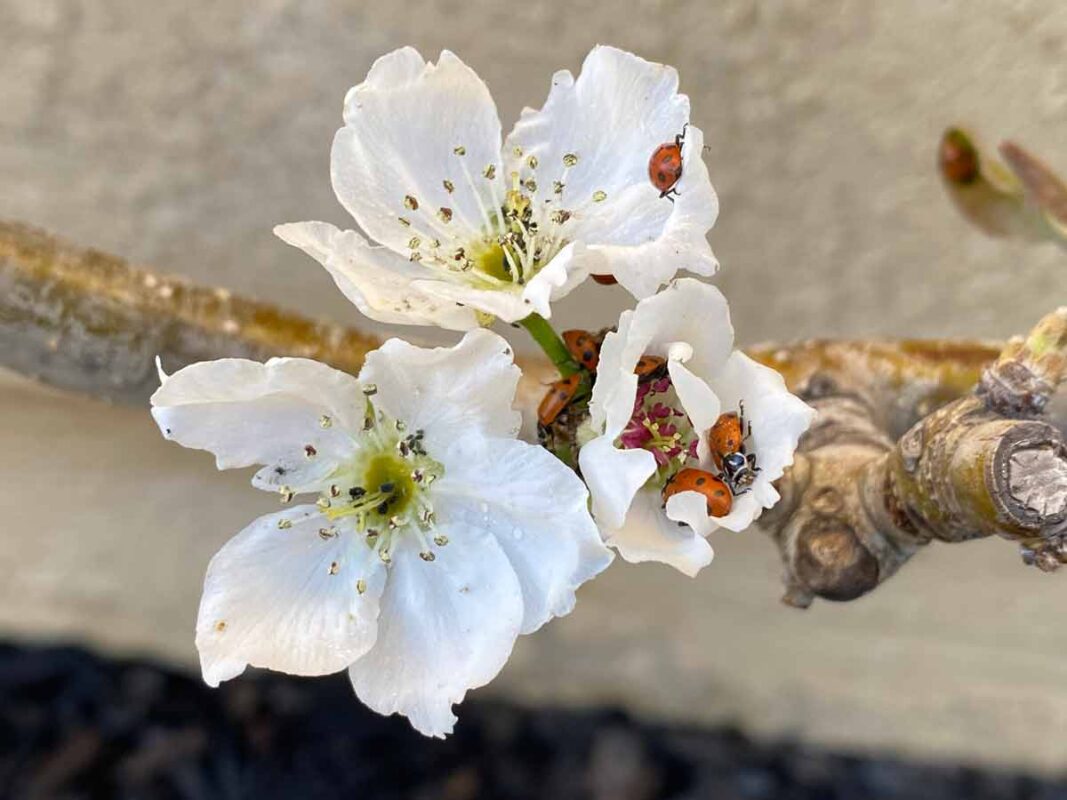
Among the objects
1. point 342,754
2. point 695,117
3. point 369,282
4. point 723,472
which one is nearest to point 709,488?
point 723,472

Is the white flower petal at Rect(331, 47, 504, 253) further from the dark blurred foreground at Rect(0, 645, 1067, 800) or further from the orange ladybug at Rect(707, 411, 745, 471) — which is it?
the dark blurred foreground at Rect(0, 645, 1067, 800)

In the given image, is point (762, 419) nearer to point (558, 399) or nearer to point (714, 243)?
point (558, 399)

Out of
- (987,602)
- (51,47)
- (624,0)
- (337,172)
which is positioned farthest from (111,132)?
(987,602)

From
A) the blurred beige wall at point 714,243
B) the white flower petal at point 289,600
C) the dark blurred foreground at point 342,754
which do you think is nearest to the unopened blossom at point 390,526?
the white flower petal at point 289,600

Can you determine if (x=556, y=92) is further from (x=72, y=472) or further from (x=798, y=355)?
(x=72, y=472)


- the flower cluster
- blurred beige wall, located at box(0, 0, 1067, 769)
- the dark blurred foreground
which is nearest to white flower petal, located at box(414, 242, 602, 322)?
the flower cluster

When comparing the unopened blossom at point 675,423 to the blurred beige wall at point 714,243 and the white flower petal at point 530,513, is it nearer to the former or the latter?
the white flower petal at point 530,513
